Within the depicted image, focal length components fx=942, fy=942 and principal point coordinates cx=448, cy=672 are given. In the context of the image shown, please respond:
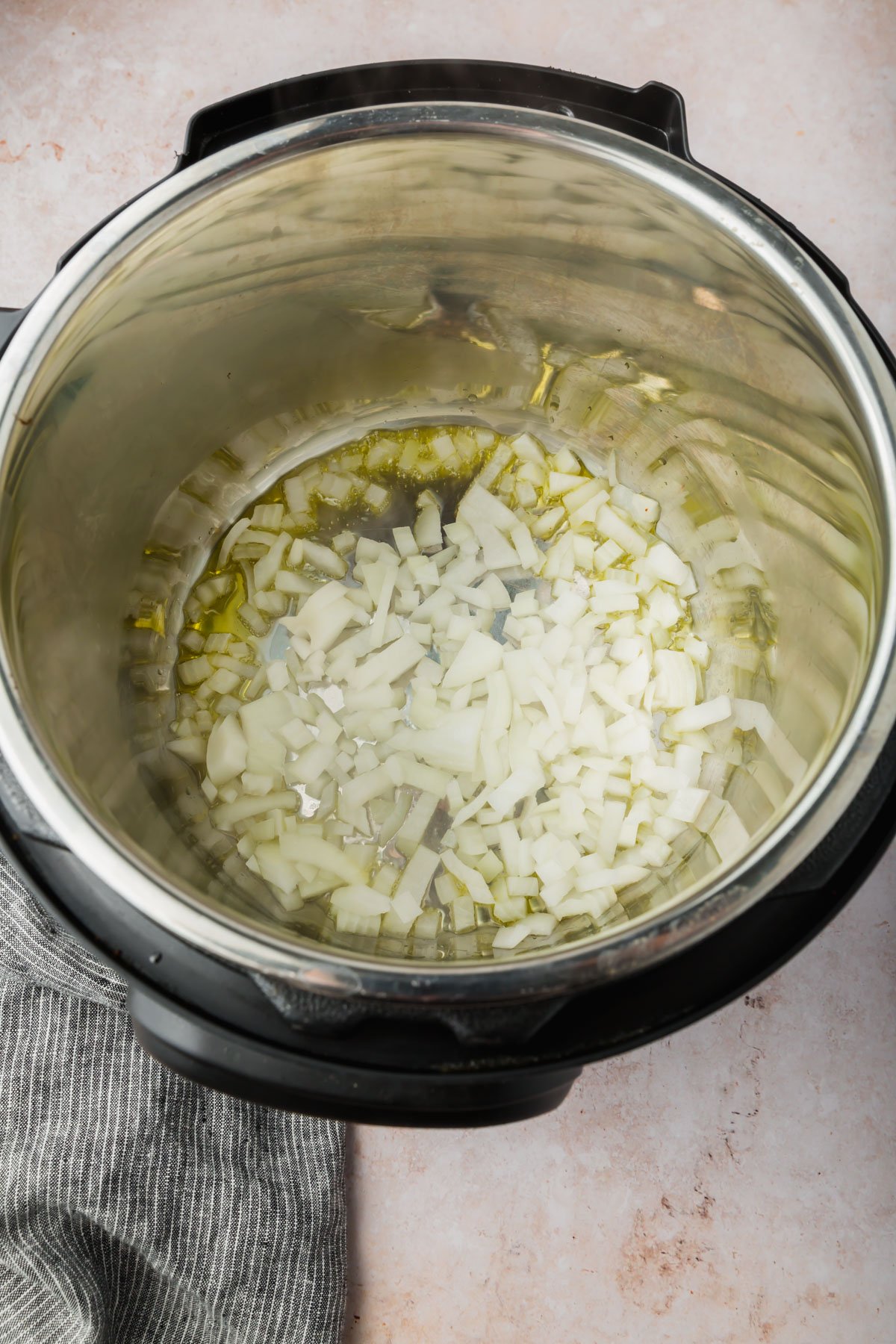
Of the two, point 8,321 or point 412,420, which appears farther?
point 412,420

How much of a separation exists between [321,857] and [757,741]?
15.2 inches

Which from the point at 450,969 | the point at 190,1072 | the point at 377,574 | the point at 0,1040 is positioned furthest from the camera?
the point at 377,574

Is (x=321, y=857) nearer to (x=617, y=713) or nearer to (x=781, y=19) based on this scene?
(x=617, y=713)

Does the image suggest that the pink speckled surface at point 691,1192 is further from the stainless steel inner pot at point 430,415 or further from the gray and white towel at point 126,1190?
the stainless steel inner pot at point 430,415

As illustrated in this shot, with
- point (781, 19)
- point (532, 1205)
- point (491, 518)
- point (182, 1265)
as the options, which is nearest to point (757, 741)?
point (491, 518)

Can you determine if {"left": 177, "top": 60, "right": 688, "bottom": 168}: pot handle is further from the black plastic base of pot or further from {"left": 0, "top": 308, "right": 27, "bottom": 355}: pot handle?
the black plastic base of pot

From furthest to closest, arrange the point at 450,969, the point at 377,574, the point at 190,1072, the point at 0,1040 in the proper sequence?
1. the point at 377,574
2. the point at 0,1040
3. the point at 190,1072
4. the point at 450,969

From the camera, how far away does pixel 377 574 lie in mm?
913

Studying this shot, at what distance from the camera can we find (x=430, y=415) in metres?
0.97

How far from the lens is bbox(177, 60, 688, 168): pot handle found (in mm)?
677

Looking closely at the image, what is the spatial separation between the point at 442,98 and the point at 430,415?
1.00 feet

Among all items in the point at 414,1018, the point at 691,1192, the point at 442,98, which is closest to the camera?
the point at 414,1018

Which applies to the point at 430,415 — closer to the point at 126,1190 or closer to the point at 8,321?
the point at 8,321

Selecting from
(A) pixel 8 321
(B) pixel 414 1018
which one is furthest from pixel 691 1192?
(A) pixel 8 321
